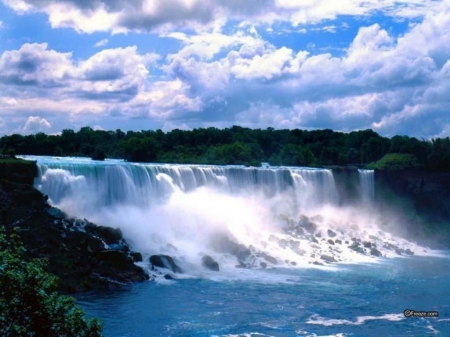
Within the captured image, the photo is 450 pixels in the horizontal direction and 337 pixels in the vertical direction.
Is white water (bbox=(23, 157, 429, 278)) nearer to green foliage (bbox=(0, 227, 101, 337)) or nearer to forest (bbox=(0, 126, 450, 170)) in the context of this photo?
forest (bbox=(0, 126, 450, 170))

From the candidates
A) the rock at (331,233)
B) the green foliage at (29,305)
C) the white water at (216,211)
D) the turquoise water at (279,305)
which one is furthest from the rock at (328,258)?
the green foliage at (29,305)

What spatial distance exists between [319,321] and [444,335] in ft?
12.9

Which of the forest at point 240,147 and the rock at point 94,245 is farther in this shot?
the forest at point 240,147

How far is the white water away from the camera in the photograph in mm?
29609

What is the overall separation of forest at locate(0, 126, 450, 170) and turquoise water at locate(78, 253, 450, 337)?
2354cm

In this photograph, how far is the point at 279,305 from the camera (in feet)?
69.8

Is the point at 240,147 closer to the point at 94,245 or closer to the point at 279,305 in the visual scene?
the point at 94,245

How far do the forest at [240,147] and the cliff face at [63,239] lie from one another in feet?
81.0

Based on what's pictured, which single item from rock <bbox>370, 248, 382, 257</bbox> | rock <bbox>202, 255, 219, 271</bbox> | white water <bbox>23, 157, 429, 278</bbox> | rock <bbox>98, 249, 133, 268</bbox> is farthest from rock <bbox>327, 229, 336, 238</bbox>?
rock <bbox>98, 249, 133, 268</bbox>

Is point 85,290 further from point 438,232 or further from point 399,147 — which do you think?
point 399,147

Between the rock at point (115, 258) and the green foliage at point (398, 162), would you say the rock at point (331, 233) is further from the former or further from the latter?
the rock at point (115, 258)

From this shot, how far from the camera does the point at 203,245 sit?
1230 inches

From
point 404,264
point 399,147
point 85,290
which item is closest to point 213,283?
point 85,290

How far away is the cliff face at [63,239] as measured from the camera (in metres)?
23.3
